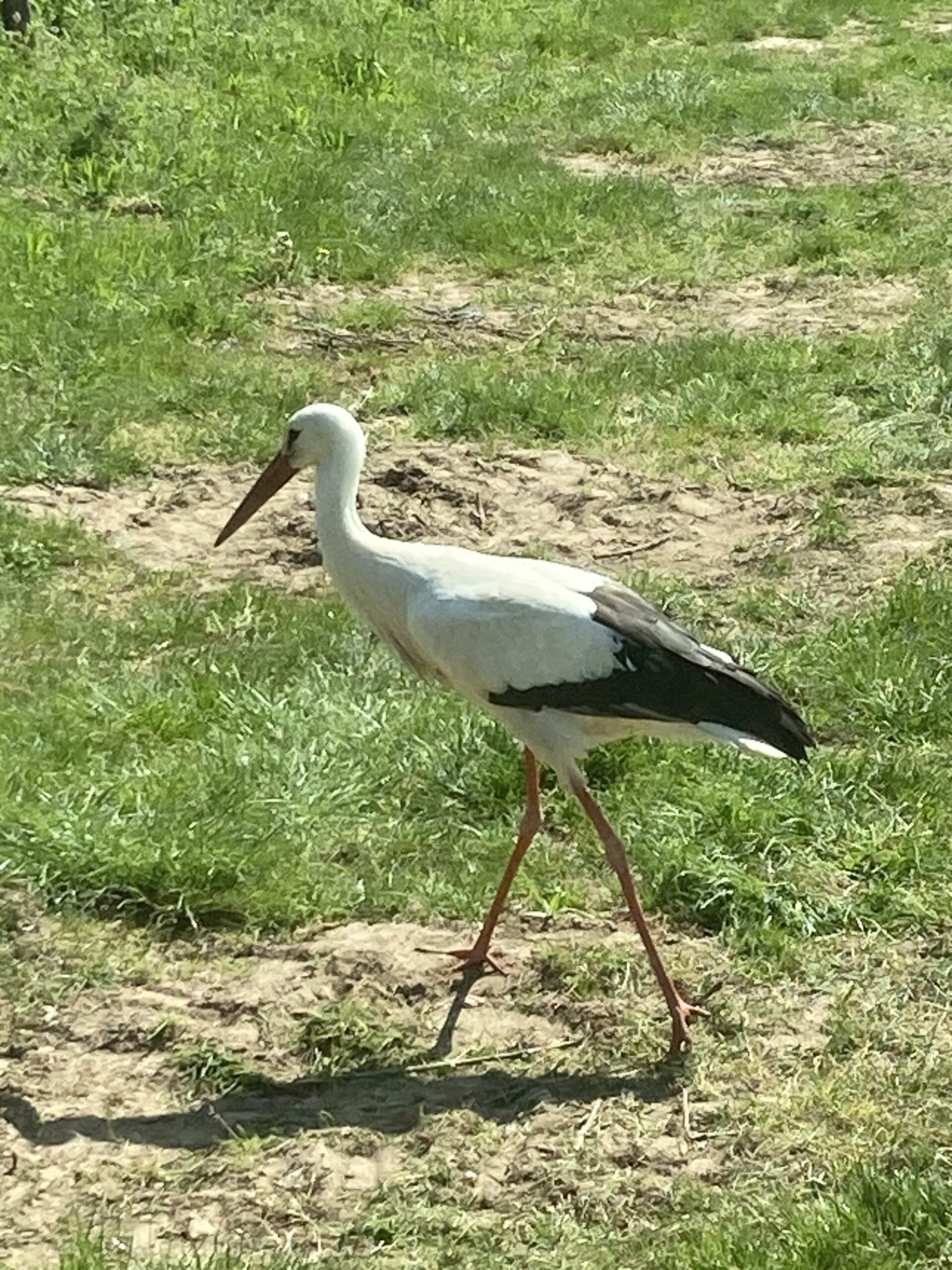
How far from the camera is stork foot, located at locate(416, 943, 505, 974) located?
17.1 ft

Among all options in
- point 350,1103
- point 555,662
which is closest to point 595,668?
point 555,662

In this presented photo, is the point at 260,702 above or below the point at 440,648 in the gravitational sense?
below

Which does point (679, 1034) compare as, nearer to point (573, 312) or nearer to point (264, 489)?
point (264, 489)

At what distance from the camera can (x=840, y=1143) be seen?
14.9 feet

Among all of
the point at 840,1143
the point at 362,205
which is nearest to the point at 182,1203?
the point at 840,1143

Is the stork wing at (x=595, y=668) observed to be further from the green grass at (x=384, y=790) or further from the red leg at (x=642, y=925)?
the green grass at (x=384, y=790)

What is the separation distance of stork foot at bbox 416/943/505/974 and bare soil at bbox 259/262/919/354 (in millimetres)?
5356

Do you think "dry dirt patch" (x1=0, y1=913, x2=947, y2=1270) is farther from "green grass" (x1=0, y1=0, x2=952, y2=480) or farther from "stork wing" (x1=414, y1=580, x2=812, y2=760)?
"green grass" (x1=0, y1=0, x2=952, y2=480)

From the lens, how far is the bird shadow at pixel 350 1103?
461 centimetres

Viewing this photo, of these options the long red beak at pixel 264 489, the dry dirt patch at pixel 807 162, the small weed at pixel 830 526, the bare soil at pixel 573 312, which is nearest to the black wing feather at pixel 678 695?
the long red beak at pixel 264 489

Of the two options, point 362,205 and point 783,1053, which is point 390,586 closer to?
point 783,1053

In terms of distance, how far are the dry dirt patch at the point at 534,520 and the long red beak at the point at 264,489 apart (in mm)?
1292

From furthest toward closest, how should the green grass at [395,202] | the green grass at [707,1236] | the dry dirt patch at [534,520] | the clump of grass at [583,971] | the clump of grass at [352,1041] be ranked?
1. the green grass at [395,202]
2. the dry dirt patch at [534,520]
3. the clump of grass at [583,971]
4. the clump of grass at [352,1041]
5. the green grass at [707,1236]

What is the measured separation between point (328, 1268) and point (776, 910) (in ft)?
5.93
